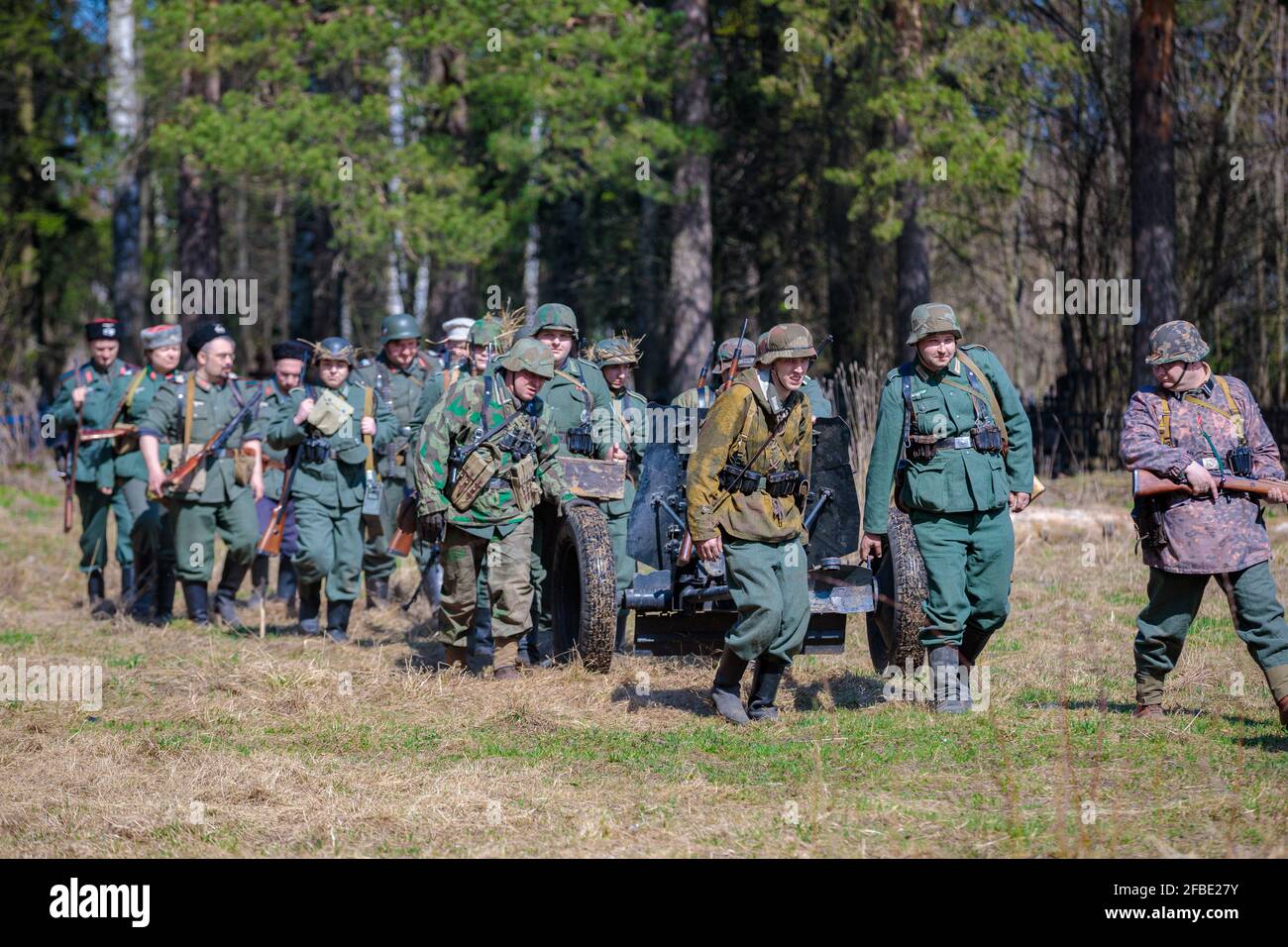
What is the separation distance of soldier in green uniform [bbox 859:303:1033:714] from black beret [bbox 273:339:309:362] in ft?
15.8

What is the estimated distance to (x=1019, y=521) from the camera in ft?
43.2

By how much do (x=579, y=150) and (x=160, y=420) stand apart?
11.6 metres

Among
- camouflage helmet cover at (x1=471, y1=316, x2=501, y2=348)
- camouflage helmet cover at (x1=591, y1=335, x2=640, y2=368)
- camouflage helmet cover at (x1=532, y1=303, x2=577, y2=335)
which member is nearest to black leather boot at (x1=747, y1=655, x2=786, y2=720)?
camouflage helmet cover at (x1=532, y1=303, x2=577, y2=335)

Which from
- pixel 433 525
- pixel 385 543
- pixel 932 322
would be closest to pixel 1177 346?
pixel 932 322

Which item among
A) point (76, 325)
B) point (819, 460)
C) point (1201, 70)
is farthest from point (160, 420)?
point (76, 325)

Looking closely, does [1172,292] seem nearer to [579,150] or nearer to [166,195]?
[579,150]

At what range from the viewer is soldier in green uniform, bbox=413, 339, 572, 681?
27.6 feet

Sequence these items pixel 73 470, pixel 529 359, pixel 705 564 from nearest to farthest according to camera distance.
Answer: pixel 705 564 → pixel 529 359 → pixel 73 470

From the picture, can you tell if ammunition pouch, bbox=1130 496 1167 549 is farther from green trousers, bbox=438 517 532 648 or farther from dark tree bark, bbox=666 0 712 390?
dark tree bark, bbox=666 0 712 390

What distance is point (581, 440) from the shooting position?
30.3 ft

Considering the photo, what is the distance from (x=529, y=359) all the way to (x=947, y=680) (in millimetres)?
2689

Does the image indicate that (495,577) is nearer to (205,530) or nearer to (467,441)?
(467,441)

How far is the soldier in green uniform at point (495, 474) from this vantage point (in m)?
8.41

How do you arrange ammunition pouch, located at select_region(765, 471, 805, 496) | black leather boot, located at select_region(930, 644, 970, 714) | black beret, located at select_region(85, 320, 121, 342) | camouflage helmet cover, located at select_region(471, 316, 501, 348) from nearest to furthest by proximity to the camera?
ammunition pouch, located at select_region(765, 471, 805, 496) → black leather boot, located at select_region(930, 644, 970, 714) → camouflage helmet cover, located at select_region(471, 316, 501, 348) → black beret, located at select_region(85, 320, 121, 342)
